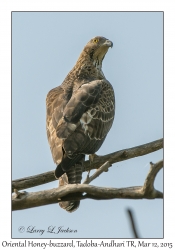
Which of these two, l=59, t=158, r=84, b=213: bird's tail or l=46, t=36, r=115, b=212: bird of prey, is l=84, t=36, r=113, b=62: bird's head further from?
l=59, t=158, r=84, b=213: bird's tail

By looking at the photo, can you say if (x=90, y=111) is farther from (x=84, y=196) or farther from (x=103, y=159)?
(x=84, y=196)

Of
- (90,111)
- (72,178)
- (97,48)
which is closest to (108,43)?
(97,48)

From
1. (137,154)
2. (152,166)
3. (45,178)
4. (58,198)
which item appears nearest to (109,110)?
(137,154)

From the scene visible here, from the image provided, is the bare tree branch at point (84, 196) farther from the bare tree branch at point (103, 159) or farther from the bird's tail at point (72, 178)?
the bird's tail at point (72, 178)

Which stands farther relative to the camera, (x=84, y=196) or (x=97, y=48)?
(x=97, y=48)

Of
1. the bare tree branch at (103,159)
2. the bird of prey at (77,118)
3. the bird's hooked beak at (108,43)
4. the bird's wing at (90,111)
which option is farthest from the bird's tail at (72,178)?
the bird's hooked beak at (108,43)

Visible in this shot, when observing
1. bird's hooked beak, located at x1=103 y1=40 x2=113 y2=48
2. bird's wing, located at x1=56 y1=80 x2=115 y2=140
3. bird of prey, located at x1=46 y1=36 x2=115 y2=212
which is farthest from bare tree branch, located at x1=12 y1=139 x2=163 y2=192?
bird's hooked beak, located at x1=103 y1=40 x2=113 y2=48
